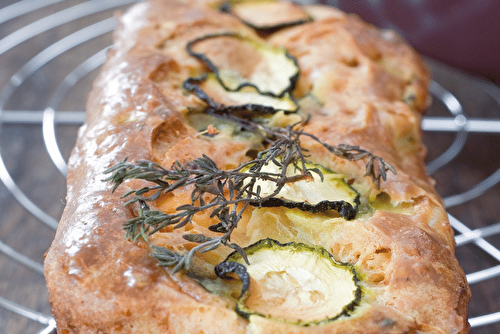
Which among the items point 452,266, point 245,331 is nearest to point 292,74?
point 452,266

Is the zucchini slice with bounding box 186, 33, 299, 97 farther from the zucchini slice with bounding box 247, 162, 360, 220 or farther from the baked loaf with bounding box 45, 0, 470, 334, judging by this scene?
the zucchini slice with bounding box 247, 162, 360, 220

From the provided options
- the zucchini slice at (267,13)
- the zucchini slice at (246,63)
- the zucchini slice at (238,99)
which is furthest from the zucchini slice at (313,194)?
the zucchini slice at (267,13)

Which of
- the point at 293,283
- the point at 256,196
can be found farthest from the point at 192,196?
the point at 293,283

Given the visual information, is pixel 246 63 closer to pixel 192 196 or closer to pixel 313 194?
pixel 313 194

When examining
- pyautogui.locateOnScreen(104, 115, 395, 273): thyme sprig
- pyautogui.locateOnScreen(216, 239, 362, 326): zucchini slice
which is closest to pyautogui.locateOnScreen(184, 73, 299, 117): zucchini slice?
pyautogui.locateOnScreen(104, 115, 395, 273): thyme sprig

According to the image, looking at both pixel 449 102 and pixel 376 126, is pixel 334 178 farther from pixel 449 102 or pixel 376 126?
pixel 449 102

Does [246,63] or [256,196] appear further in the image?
[246,63]

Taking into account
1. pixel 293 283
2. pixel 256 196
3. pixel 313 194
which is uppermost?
pixel 256 196
